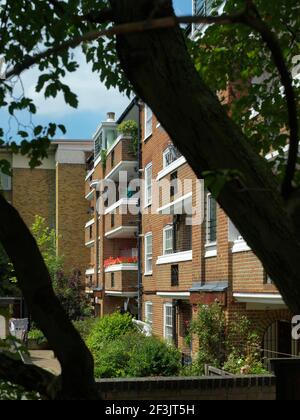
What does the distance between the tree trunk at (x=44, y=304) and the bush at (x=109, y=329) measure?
20.3 metres

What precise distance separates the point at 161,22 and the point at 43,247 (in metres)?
51.5

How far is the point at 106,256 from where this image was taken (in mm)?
43219

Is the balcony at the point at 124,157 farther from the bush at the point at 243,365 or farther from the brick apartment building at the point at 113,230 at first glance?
the bush at the point at 243,365

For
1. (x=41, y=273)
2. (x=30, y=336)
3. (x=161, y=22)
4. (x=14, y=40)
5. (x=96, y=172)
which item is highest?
(x=96, y=172)

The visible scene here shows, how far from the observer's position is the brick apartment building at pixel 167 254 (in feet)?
61.9

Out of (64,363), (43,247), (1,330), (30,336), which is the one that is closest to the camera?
(64,363)

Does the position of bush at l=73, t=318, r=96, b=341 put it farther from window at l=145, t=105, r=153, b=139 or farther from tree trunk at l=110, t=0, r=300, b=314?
tree trunk at l=110, t=0, r=300, b=314

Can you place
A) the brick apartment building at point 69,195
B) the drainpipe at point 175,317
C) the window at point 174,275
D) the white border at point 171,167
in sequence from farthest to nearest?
the brick apartment building at point 69,195 → the drainpipe at point 175,317 → the window at point 174,275 → the white border at point 171,167

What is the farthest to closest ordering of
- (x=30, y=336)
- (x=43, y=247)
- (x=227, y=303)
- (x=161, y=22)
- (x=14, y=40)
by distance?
(x=43, y=247) → (x=30, y=336) → (x=227, y=303) → (x=14, y=40) → (x=161, y=22)

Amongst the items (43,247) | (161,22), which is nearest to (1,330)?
(161,22)

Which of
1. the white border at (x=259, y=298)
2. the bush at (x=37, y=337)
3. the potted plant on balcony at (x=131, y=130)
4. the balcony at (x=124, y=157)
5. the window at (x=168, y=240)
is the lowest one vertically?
the bush at (x=37, y=337)

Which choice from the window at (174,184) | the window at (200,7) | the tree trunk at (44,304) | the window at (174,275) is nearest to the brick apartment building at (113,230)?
the window at (174,184)

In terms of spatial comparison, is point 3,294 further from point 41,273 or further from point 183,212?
point 41,273

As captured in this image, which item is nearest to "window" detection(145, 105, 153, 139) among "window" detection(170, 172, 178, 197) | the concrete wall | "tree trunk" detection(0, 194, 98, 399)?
"window" detection(170, 172, 178, 197)
